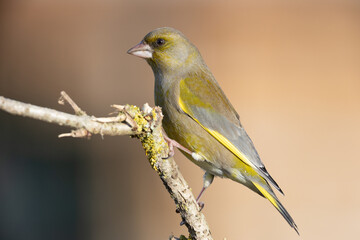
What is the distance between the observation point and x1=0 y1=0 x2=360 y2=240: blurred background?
15.0ft

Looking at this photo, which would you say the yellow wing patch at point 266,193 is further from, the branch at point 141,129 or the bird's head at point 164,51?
the bird's head at point 164,51

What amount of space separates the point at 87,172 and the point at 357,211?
251 cm

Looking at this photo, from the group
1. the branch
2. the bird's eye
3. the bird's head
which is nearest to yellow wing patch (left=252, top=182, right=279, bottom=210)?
the branch

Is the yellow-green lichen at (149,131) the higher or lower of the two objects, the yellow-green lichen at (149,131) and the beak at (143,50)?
the lower

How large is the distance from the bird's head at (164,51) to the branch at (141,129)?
1.06m

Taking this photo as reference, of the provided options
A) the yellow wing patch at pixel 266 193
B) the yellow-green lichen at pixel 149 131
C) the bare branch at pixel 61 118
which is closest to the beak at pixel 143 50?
the yellow wing patch at pixel 266 193

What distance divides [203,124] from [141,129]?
872 mm

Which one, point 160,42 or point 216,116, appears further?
point 160,42

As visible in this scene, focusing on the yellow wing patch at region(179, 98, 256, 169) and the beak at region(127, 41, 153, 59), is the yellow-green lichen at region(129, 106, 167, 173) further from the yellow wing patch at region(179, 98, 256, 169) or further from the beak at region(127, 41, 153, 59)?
the beak at region(127, 41, 153, 59)

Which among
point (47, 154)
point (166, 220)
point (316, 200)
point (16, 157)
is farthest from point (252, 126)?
point (16, 157)

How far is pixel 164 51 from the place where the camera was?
3.14m

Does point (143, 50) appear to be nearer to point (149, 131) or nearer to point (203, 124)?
point (203, 124)

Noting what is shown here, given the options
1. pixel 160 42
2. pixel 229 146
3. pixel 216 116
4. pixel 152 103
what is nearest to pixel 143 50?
pixel 160 42

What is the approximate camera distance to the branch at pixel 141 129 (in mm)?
1607
